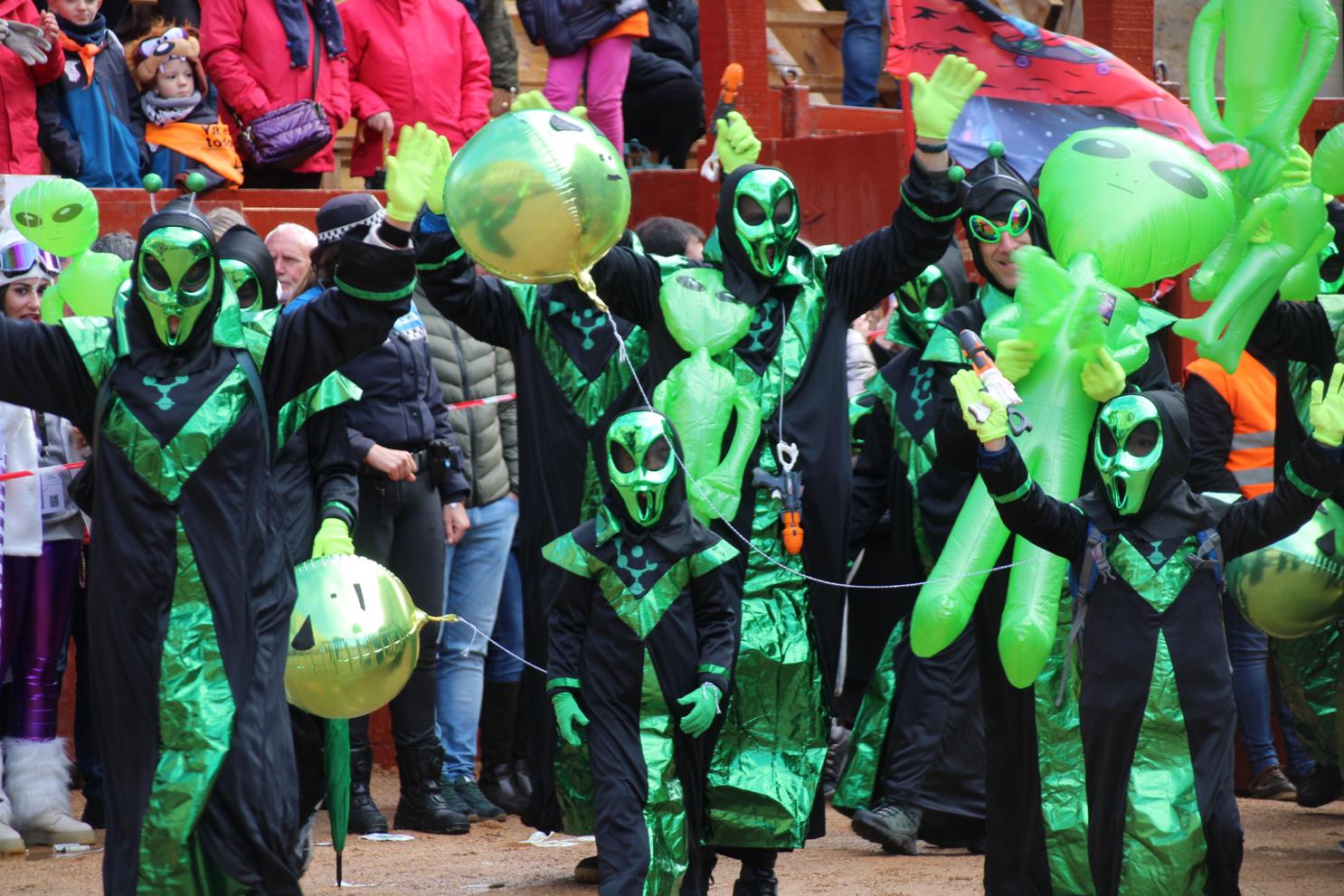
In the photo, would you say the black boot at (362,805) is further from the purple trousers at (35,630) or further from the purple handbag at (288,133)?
the purple handbag at (288,133)

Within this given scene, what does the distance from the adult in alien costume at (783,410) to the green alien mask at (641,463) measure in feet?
1.44

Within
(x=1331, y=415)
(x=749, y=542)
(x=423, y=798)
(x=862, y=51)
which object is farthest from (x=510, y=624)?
(x=862, y=51)

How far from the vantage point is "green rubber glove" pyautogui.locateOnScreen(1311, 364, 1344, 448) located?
5.56 metres

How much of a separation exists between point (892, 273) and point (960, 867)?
1.99m

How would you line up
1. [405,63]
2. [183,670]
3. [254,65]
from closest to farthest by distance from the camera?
[183,670] < [254,65] < [405,63]

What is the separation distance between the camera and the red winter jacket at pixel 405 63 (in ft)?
33.5

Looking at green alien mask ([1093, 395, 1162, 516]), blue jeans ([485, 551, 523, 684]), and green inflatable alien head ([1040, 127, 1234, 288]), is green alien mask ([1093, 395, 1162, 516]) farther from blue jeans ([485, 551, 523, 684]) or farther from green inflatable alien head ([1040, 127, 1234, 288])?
blue jeans ([485, 551, 523, 684])

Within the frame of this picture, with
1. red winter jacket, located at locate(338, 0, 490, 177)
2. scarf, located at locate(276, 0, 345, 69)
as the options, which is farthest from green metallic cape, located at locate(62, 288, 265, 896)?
red winter jacket, located at locate(338, 0, 490, 177)

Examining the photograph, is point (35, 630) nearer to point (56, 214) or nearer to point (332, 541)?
point (56, 214)

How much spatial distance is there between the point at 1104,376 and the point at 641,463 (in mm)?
1278

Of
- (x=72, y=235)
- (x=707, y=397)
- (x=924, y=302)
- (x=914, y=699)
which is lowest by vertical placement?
(x=914, y=699)

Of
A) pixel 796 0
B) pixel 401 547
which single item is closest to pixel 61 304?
pixel 401 547

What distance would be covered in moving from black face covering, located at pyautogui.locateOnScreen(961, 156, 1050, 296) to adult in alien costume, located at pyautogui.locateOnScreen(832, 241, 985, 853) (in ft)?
2.67

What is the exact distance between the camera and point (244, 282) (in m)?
6.40
